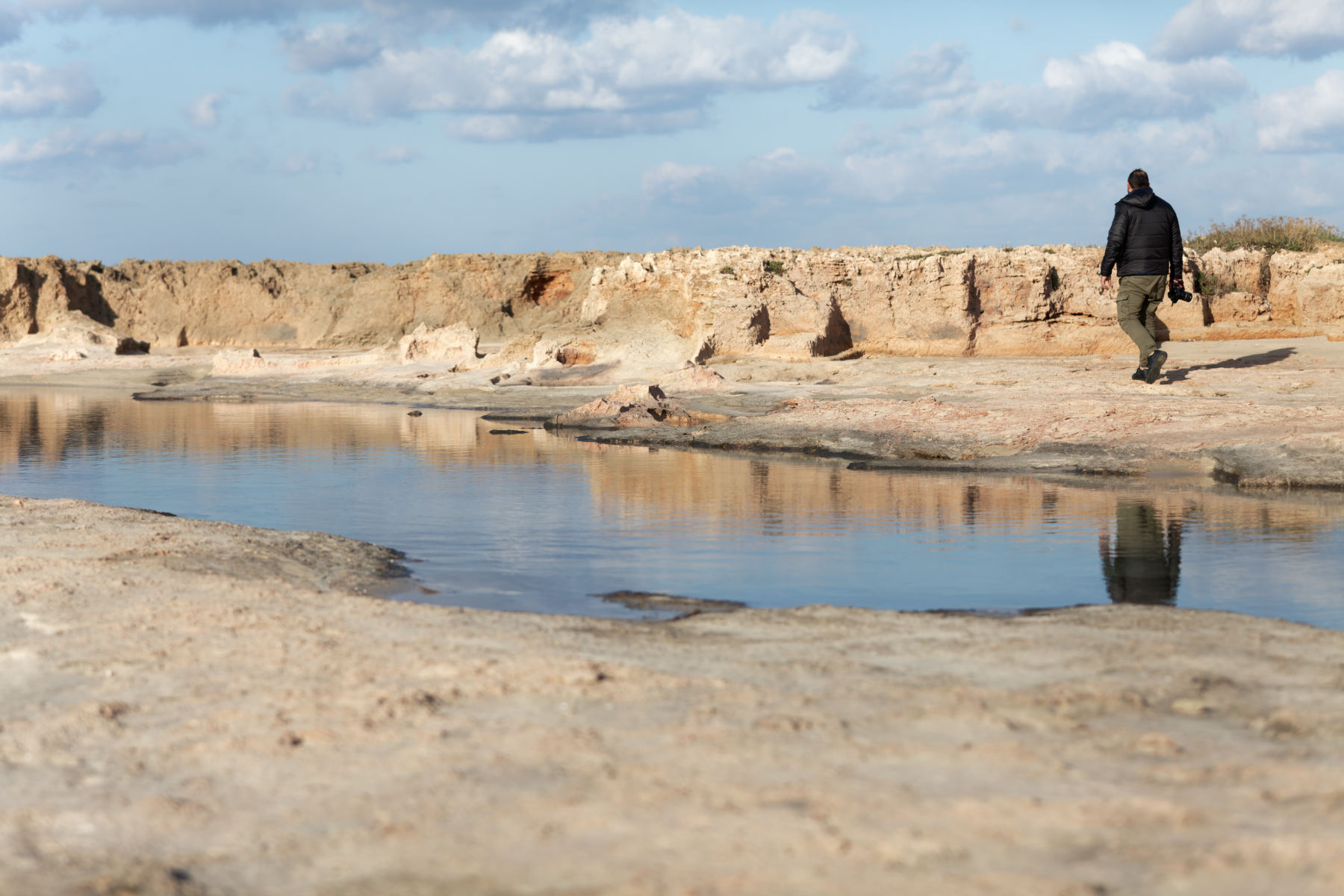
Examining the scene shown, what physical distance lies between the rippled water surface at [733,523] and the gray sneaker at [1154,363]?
341cm

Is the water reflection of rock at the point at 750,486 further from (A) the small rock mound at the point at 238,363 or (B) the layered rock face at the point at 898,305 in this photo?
(A) the small rock mound at the point at 238,363

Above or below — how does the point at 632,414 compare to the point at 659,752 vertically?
above

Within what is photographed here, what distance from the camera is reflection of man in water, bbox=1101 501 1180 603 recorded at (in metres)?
4.83

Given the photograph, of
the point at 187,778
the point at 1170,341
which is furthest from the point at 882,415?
the point at 187,778

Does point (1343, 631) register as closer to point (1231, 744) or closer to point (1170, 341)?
point (1231, 744)

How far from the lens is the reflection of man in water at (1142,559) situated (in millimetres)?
4832

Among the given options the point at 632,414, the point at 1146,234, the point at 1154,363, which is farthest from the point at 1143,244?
the point at 632,414

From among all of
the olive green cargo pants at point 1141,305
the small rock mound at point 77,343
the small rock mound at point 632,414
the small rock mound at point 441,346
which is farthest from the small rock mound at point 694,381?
the small rock mound at point 77,343

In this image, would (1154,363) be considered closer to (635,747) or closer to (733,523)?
(733,523)

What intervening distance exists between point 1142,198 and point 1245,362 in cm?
346

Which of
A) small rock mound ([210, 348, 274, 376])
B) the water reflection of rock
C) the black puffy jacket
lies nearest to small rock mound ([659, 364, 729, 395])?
the water reflection of rock

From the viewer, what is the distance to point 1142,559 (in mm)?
5504

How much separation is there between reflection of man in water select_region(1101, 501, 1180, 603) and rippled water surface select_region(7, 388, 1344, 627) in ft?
0.06

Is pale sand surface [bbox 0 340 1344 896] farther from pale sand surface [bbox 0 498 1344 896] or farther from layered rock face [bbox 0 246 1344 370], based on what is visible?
layered rock face [bbox 0 246 1344 370]
